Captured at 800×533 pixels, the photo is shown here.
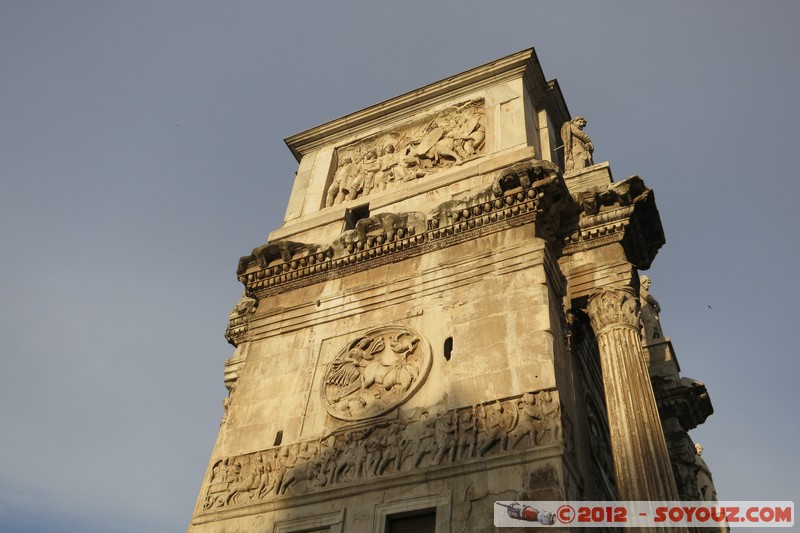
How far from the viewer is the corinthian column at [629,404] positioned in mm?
8789

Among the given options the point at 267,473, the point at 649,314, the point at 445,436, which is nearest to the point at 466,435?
the point at 445,436

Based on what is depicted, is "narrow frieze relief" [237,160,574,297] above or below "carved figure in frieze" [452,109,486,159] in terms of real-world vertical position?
below

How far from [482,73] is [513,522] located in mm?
10540

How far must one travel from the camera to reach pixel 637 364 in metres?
10.0

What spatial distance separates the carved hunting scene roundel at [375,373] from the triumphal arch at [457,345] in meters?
0.04

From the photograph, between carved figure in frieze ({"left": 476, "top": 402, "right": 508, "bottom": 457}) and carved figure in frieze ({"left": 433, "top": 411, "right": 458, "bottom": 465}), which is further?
carved figure in frieze ({"left": 433, "top": 411, "right": 458, "bottom": 465})

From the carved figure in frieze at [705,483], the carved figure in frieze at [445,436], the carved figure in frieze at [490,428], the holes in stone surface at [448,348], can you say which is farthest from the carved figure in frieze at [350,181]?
the carved figure in frieze at [705,483]

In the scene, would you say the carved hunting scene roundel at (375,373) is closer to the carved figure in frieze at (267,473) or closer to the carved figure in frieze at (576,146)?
the carved figure in frieze at (267,473)

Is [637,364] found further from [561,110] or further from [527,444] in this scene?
[561,110]

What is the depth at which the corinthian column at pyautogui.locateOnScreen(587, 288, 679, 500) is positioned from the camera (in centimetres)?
879

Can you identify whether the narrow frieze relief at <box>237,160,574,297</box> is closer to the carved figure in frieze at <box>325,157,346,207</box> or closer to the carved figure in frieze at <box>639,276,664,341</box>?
the carved figure in frieze at <box>325,157,346,207</box>

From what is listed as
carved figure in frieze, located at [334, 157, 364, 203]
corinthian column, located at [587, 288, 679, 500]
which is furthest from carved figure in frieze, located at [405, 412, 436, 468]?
carved figure in frieze, located at [334, 157, 364, 203]

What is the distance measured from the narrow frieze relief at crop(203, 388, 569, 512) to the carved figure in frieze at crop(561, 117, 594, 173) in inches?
249

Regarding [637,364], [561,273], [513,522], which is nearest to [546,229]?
[561,273]
